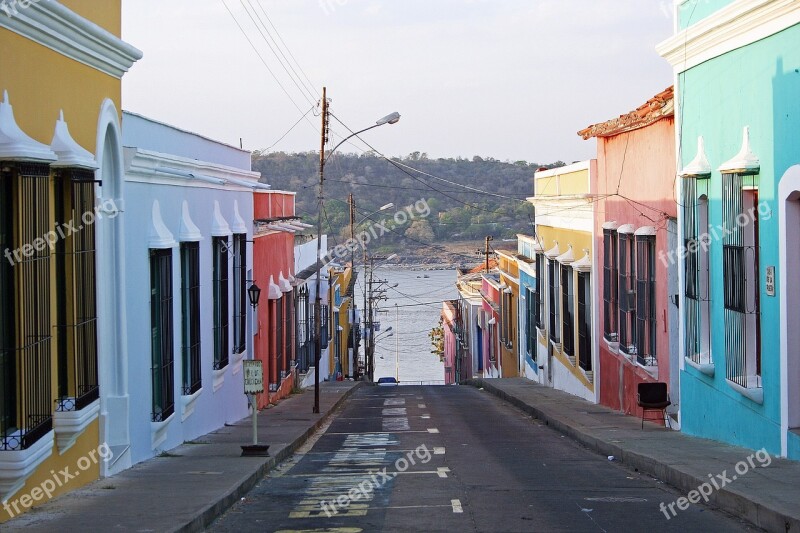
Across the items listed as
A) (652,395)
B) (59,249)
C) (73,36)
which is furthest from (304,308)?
(73,36)

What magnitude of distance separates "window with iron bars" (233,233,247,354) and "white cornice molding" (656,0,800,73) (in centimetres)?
874

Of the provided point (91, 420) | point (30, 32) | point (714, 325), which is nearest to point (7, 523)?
point (91, 420)

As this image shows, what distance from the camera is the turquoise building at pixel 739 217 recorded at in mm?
10945

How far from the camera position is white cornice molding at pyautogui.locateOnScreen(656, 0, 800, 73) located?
11109 millimetres

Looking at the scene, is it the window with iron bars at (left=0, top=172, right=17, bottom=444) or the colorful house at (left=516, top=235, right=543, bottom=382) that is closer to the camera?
the window with iron bars at (left=0, top=172, right=17, bottom=444)

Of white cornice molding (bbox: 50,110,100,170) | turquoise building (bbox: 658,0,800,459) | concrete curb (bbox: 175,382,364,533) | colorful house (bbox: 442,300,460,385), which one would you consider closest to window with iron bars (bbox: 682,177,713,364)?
turquoise building (bbox: 658,0,800,459)

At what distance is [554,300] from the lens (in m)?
28.4

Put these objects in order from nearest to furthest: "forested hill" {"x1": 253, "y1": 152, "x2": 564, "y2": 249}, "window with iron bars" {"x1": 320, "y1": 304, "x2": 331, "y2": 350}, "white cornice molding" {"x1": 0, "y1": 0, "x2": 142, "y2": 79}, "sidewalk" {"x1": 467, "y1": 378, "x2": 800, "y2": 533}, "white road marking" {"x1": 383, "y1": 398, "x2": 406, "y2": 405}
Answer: "white cornice molding" {"x1": 0, "y1": 0, "x2": 142, "y2": 79}
"sidewalk" {"x1": 467, "y1": 378, "x2": 800, "y2": 533}
"white road marking" {"x1": 383, "y1": 398, "x2": 406, "y2": 405}
"window with iron bars" {"x1": 320, "y1": 304, "x2": 331, "y2": 350}
"forested hill" {"x1": 253, "y1": 152, "x2": 564, "y2": 249}

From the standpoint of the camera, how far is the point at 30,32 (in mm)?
8727

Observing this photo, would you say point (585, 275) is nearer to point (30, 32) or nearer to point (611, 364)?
point (611, 364)

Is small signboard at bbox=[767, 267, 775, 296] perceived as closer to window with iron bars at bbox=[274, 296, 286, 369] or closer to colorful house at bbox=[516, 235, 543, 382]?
window with iron bars at bbox=[274, 296, 286, 369]

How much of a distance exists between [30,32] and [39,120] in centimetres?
73

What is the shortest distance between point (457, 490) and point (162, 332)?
4.78m

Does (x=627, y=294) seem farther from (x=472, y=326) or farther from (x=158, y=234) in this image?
(x=472, y=326)
